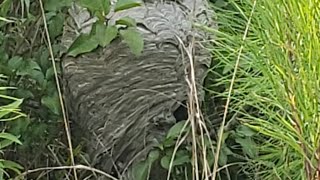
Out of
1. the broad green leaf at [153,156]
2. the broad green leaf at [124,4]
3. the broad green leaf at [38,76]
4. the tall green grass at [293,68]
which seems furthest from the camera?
the broad green leaf at [38,76]

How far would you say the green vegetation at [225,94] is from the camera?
1173 millimetres

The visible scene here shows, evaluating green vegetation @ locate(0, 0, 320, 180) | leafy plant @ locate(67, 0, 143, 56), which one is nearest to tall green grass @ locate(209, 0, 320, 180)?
green vegetation @ locate(0, 0, 320, 180)

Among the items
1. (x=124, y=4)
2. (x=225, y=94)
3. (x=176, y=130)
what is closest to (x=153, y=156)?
(x=176, y=130)

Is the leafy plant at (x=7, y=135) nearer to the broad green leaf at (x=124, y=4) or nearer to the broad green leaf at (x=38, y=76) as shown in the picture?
the broad green leaf at (x=38, y=76)

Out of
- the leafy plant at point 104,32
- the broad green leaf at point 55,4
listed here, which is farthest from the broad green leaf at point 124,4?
the broad green leaf at point 55,4

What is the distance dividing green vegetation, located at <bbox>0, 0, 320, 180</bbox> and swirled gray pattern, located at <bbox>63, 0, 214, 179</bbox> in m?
0.03

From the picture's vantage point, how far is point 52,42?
5.65ft

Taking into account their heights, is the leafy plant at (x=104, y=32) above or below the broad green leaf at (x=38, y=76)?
above

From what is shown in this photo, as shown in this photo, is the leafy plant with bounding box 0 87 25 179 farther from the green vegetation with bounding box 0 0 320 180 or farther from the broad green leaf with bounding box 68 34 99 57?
the broad green leaf with bounding box 68 34 99 57

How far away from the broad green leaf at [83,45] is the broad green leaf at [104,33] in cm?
1

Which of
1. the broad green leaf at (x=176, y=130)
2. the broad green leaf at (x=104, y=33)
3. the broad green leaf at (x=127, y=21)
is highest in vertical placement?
the broad green leaf at (x=127, y=21)

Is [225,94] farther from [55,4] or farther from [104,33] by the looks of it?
[55,4]

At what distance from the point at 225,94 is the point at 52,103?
1.20ft

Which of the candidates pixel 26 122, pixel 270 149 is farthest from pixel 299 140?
pixel 26 122
